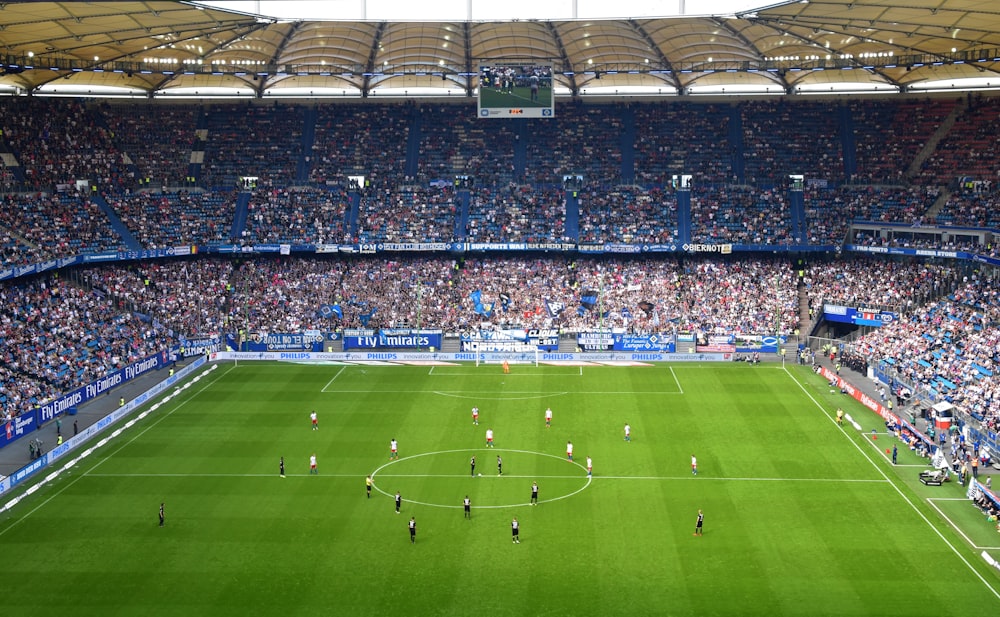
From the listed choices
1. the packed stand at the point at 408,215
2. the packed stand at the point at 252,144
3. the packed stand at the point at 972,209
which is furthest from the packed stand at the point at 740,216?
the packed stand at the point at 252,144

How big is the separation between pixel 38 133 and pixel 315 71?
22.0 m

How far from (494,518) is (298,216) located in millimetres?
46876

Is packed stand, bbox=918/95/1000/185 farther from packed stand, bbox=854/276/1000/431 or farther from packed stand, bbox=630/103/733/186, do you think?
packed stand, bbox=630/103/733/186

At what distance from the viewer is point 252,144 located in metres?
83.9

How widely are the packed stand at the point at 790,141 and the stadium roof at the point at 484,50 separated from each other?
352 cm

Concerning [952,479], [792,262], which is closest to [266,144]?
[792,262]

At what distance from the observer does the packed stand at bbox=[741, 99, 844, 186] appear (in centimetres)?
8075

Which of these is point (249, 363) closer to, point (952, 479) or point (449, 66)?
point (449, 66)

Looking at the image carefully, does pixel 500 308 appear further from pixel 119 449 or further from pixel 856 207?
pixel 119 449

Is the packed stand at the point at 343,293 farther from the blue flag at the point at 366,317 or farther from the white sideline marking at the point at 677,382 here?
the white sideline marking at the point at 677,382

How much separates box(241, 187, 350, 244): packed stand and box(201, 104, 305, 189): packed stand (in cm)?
→ 225

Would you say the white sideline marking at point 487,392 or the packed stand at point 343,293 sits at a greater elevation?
the packed stand at point 343,293

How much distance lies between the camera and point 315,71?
73750 mm

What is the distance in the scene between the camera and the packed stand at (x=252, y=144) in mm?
81688
